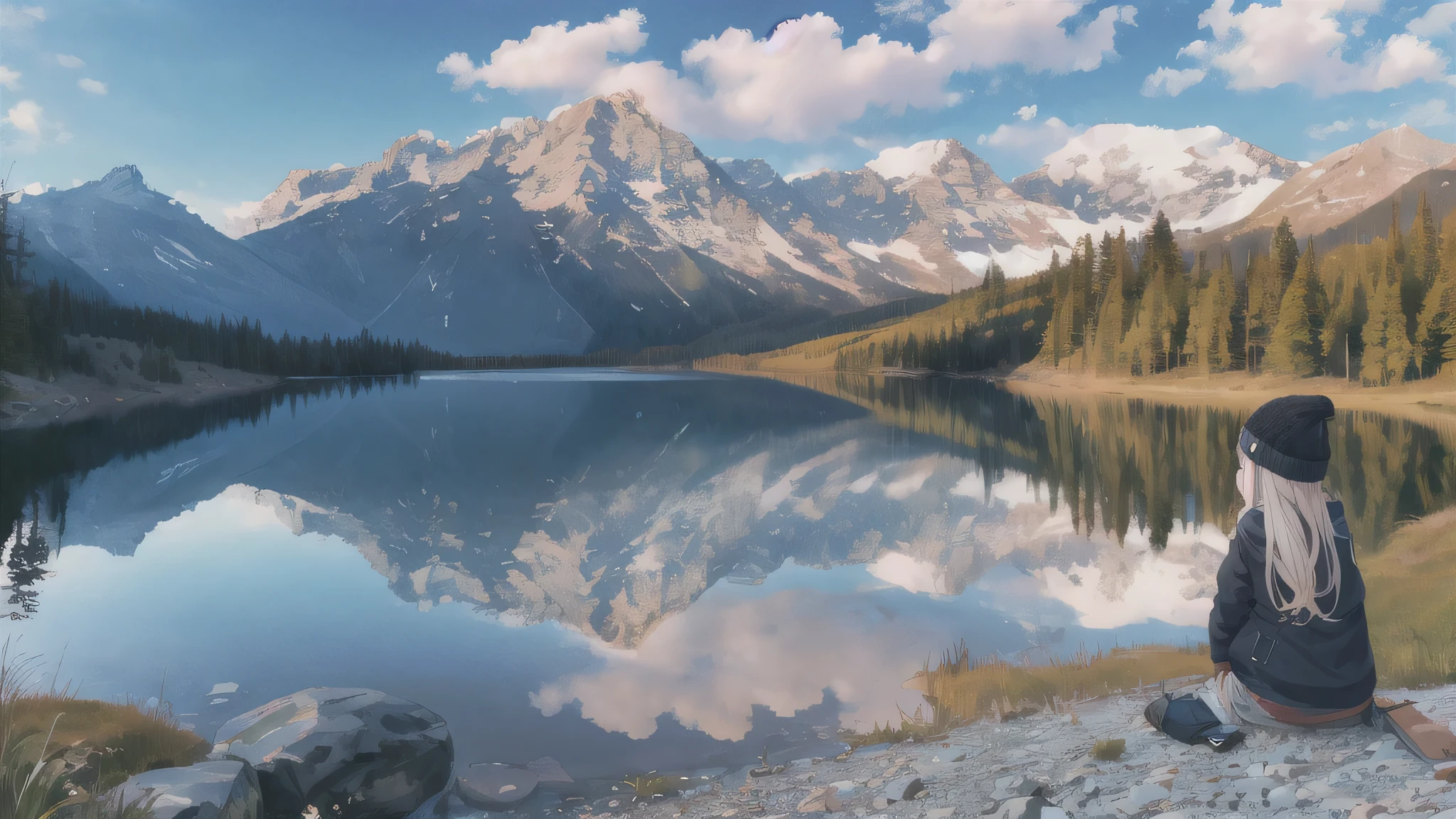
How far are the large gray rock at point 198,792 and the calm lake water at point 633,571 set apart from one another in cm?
334

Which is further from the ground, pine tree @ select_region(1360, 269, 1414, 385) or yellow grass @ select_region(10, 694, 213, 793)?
pine tree @ select_region(1360, 269, 1414, 385)

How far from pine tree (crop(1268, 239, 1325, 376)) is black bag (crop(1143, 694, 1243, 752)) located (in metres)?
85.7

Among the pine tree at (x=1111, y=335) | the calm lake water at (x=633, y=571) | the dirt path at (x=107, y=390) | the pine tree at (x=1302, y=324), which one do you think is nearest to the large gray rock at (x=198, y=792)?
the calm lake water at (x=633, y=571)

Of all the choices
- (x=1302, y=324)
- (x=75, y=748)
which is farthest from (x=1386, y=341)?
(x=75, y=748)

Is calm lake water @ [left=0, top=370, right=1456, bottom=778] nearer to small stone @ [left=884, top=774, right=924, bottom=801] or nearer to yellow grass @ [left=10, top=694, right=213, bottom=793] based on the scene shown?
yellow grass @ [left=10, top=694, right=213, bottom=793]

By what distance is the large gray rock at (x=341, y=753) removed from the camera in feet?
26.5

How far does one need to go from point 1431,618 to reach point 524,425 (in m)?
60.0

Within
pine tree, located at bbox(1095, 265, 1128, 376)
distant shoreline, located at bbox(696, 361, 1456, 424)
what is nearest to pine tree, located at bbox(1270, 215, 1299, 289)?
distant shoreline, located at bbox(696, 361, 1456, 424)

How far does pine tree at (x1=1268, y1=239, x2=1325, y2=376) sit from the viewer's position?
74812 millimetres

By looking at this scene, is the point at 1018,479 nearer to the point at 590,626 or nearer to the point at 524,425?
the point at 590,626

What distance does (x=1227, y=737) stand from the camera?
6547mm

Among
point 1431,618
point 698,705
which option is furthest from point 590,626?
point 1431,618

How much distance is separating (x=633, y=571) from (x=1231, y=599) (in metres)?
15.7

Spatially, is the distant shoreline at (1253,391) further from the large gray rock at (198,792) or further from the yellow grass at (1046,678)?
the large gray rock at (198,792)
